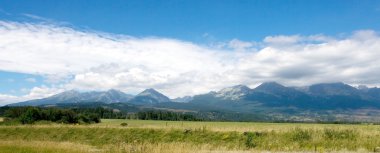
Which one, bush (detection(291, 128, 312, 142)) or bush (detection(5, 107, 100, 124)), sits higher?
bush (detection(5, 107, 100, 124))

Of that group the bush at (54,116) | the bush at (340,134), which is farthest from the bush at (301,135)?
the bush at (54,116)

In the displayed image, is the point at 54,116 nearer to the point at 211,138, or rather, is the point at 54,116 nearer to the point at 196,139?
the point at 196,139

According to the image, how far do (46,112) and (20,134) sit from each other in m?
44.8

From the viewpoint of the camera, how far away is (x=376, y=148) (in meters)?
30.5

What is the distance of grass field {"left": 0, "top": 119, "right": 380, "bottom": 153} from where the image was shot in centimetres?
2794

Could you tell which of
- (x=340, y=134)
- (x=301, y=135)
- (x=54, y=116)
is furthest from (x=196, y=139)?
(x=54, y=116)

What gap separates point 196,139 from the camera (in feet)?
159

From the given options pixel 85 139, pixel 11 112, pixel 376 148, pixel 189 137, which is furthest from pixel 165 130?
pixel 11 112

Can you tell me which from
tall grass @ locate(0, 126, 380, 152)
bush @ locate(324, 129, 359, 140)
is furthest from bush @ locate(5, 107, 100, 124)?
bush @ locate(324, 129, 359, 140)

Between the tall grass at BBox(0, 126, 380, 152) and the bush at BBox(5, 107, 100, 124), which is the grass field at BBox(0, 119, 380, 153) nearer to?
the tall grass at BBox(0, 126, 380, 152)

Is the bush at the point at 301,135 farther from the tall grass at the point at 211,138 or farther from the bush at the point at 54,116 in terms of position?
the bush at the point at 54,116

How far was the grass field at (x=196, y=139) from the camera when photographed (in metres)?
27.9

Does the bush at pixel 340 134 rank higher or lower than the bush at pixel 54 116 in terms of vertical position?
lower

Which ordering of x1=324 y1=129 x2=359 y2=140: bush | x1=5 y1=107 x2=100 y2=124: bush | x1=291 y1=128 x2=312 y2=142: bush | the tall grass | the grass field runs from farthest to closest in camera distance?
x1=5 y1=107 x2=100 y2=124: bush < x1=291 y1=128 x2=312 y2=142: bush < x1=324 y1=129 x2=359 y2=140: bush < the tall grass < the grass field
